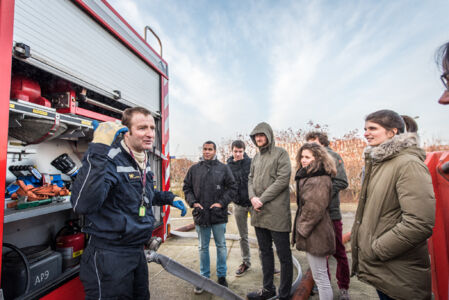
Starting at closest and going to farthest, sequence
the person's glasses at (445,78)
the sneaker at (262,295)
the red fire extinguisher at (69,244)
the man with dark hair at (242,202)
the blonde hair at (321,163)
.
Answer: the person's glasses at (445,78) → the blonde hair at (321,163) → the red fire extinguisher at (69,244) → the sneaker at (262,295) → the man with dark hair at (242,202)

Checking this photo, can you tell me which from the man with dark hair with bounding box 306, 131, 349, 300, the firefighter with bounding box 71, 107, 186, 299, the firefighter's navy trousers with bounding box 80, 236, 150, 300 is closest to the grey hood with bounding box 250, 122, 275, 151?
the man with dark hair with bounding box 306, 131, 349, 300

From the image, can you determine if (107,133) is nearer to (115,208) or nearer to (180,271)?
(115,208)

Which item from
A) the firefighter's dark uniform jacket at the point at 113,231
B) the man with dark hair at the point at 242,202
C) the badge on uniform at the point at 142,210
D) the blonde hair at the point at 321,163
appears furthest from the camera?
the man with dark hair at the point at 242,202

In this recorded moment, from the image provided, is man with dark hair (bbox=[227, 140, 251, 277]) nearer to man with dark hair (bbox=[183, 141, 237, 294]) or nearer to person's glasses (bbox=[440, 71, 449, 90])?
man with dark hair (bbox=[183, 141, 237, 294])

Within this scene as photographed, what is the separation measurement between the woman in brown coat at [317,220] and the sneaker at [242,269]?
1323 millimetres

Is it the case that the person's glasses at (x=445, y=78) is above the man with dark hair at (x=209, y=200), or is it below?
above

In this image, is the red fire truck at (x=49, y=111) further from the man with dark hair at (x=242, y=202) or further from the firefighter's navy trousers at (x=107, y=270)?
the man with dark hair at (x=242, y=202)

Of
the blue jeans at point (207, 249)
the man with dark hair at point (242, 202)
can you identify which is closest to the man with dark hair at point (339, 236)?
the man with dark hair at point (242, 202)

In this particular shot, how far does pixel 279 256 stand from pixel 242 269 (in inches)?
41.0

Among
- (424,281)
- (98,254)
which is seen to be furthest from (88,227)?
(424,281)

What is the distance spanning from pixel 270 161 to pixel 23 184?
2252mm

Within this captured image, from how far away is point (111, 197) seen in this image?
5.24 feet

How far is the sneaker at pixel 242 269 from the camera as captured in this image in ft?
10.2

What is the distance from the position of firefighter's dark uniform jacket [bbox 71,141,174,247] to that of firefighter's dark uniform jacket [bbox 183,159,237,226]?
1.08m
